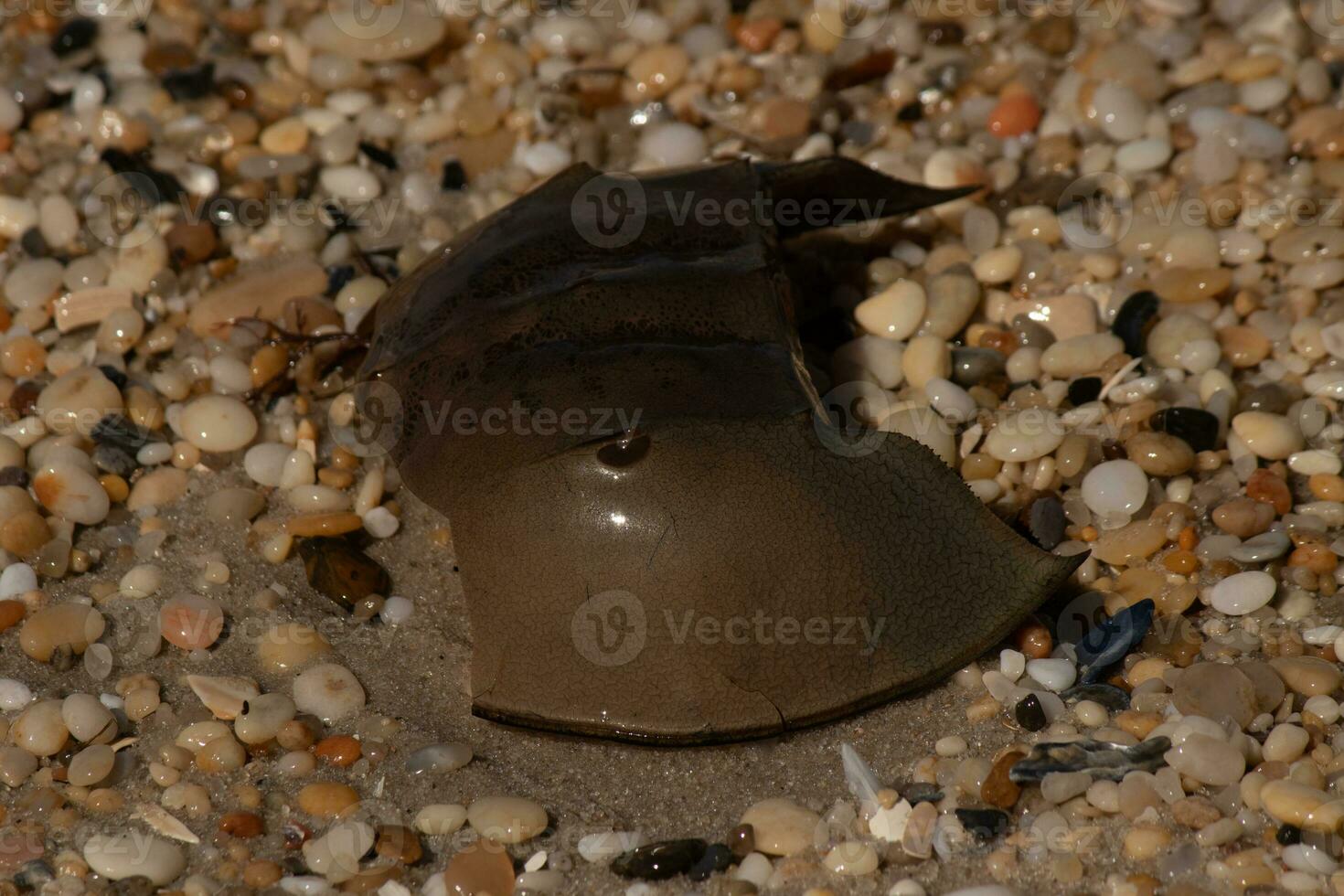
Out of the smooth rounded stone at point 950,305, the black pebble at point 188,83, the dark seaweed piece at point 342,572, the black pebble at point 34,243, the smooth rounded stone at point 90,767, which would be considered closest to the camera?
the smooth rounded stone at point 90,767

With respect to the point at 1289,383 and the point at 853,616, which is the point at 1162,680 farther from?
the point at 1289,383

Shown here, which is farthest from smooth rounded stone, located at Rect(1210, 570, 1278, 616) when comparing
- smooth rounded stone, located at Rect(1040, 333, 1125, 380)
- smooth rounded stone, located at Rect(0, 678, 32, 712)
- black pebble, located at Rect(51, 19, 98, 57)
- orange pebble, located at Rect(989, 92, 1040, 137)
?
black pebble, located at Rect(51, 19, 98, 57)

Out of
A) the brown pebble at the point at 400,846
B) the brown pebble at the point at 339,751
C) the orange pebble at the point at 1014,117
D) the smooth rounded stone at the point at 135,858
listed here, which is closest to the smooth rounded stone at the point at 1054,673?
the brown pebble at the point at 400,846

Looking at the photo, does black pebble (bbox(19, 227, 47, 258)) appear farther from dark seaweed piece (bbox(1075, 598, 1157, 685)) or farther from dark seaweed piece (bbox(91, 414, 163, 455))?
dark seaweed piece (bbox(1075, 598, 1157, 685))

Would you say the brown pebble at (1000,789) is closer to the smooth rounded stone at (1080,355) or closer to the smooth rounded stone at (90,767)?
the smooth rounded stone at (1080,355)

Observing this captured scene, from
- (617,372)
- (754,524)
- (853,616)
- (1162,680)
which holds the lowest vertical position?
(1162,680)


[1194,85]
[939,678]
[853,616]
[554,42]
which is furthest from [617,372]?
[1194,85]
